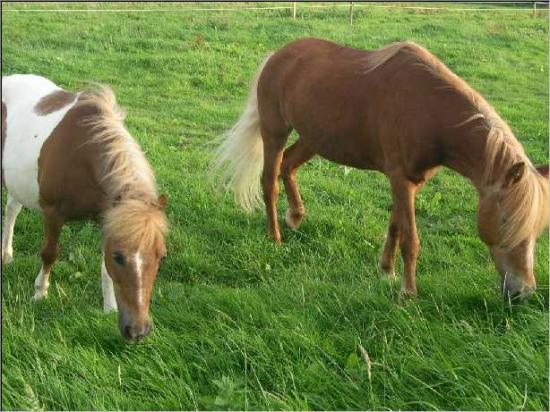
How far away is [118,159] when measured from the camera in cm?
379

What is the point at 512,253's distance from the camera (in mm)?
3479

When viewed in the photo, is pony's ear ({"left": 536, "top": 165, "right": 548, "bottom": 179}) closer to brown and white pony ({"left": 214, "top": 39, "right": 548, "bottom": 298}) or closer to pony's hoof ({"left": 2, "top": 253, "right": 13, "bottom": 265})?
brown and white pony ({"left": 214, "top": 39, "right": 548, "bottom": 298})

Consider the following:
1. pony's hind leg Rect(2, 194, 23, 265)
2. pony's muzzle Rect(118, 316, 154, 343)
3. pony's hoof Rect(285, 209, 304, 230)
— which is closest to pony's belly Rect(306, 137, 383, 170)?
pony's hoof Rect(285, 209, 304, 230)

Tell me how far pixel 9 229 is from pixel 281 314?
9.27ft

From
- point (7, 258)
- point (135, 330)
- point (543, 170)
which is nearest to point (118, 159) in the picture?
point (135, 330)

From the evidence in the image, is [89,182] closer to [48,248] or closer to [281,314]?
[48,248]

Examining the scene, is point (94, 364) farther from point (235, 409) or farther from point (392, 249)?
point (392, 249)

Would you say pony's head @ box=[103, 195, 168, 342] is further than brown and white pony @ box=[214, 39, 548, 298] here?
No

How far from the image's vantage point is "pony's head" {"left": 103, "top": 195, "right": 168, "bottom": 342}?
10.6 feet

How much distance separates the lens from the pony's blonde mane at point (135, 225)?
328 centimetres

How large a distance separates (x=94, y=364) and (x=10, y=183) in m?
2.17

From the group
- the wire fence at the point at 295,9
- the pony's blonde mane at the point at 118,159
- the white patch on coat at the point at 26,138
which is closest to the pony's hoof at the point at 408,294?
the pony's blonde mane at the point at 118,159

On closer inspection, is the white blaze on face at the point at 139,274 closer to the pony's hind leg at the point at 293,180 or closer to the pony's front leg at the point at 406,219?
the pony's front leg at the point at 406,219

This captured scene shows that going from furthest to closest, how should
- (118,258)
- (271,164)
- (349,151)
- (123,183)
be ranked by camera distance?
(271,164) → (349,151) → (123,183) → (118,258)
